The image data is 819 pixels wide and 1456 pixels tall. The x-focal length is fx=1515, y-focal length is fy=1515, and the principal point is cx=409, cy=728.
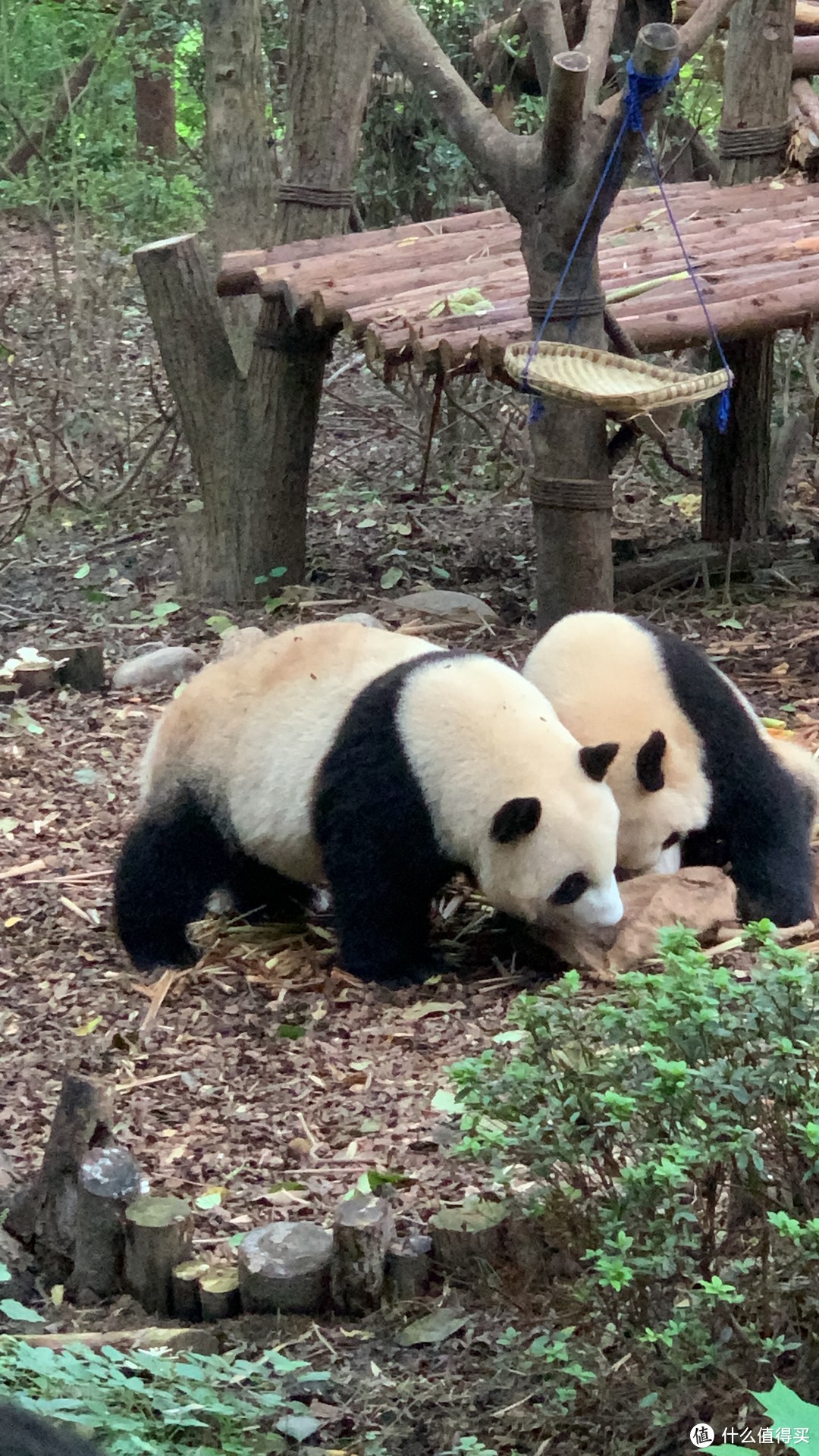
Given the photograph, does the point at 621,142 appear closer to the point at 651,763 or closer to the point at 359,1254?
the point at 651,763

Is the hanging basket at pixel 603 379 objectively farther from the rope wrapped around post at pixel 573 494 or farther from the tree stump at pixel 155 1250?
the tree stump at pixel 155 1250

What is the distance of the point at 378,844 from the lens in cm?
390

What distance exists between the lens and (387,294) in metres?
5.79

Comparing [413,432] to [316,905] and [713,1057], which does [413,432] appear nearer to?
[316,905]

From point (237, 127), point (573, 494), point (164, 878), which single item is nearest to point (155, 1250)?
point (164, 878)

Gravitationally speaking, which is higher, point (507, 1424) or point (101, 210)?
point (101, 210)

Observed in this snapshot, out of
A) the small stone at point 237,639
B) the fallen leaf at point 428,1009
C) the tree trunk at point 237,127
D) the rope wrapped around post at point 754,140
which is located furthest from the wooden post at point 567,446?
the tree trunk at point 237,127

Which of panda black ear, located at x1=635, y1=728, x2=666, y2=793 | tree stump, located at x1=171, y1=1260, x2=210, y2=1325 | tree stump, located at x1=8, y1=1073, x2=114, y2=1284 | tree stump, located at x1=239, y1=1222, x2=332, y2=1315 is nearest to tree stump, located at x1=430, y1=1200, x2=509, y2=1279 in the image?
tree stump, located at x1=239, y1=1222, x2=332, y2=1315

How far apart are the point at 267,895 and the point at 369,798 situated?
0.77m

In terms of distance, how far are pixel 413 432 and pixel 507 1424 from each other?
6.99 metres

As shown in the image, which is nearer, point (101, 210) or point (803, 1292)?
point (803, 1292)

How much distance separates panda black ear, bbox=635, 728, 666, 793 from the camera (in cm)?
385

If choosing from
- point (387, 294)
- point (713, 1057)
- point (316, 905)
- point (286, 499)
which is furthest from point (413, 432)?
point (713, 1057)

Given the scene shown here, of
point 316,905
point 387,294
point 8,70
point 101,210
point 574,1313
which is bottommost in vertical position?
point 316,905
